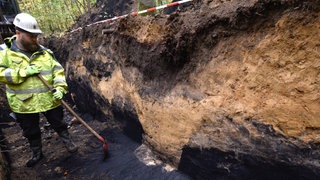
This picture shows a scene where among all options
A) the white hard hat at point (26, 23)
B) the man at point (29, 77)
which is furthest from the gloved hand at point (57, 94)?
the white hard hat at point (26, 23)

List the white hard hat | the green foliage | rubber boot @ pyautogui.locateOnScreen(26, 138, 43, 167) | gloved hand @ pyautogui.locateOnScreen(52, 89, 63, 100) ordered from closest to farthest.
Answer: the white hard hat
gloved hand @ pyautogui.locateOnScreen(52, 89, 63, 100)
rubber boot @ pyautogui.locateOnScreen(26, 138, 43, 167)
the green foliage

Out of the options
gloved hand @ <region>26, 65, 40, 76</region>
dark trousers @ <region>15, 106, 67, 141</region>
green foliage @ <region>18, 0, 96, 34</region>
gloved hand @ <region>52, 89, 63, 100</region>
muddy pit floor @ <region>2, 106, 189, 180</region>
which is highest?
green foliage @ <region>18, 0, 96, 34</region>

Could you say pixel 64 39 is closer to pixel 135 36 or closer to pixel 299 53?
pixel 135 36

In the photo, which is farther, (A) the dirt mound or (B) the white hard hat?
(B) the white hard hat

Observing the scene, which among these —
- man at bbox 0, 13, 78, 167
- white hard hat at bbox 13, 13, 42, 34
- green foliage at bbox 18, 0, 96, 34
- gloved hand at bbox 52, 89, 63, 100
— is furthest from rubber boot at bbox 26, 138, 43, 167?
green foliage at bbox 18, 0, 96, 34

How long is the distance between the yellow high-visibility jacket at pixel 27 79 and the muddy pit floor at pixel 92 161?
34.8 inches

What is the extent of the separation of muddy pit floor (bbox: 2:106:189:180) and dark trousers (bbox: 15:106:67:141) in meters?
0.45

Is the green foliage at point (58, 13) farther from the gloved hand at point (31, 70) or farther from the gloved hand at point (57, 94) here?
the gloved hand at point (57, 94)

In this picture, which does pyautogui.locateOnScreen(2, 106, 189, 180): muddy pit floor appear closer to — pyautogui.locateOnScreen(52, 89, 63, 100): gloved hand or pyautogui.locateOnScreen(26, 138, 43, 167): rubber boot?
pyautogui.locateOnScreen(26, 138, 43, 167): rubber boot

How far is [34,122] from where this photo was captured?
3.58 meters

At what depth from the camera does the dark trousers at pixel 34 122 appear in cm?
349

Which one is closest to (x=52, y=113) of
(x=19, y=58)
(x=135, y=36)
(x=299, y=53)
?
(x=19, y=58)

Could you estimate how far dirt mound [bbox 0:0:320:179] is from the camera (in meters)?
1.82

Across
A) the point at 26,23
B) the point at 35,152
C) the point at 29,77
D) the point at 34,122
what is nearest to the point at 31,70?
the point at 29,77
